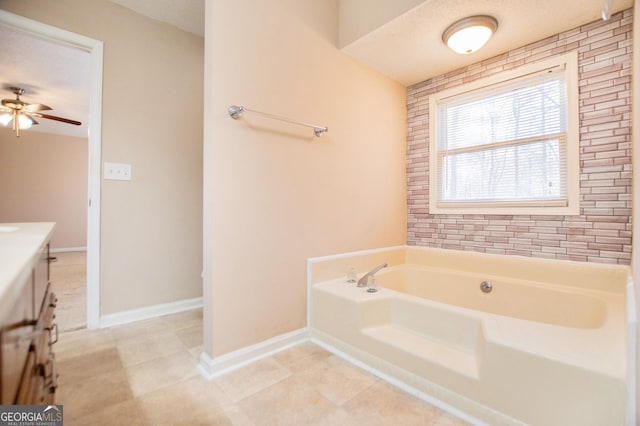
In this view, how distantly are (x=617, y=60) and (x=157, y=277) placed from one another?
3.53 m

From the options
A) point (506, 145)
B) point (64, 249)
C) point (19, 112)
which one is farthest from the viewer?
point (64, 249)

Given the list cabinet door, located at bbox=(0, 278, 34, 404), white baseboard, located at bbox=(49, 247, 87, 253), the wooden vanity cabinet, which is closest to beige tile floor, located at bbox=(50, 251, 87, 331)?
white baseboard, located at bbox=(49, 247, 87, 253)

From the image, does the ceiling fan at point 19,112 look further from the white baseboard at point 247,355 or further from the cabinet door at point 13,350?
the cabinet door at point 13,350

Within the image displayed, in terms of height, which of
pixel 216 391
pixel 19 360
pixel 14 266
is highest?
pixel 14 266

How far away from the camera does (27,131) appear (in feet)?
17.7

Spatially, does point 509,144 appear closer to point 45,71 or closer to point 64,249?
point 45,71

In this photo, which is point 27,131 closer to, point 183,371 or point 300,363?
point 183,371

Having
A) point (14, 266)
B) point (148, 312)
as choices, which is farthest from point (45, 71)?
point (14, 266)

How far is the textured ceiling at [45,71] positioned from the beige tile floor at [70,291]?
6.48ft

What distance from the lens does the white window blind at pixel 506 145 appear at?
Answer: 198cm

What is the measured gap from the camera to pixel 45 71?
314 centimetres

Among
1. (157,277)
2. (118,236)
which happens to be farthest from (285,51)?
(157,277)

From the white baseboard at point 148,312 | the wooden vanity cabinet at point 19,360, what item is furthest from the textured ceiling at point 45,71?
the wooden vanity cabinet at point 19,360

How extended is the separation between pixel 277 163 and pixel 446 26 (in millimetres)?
1446
